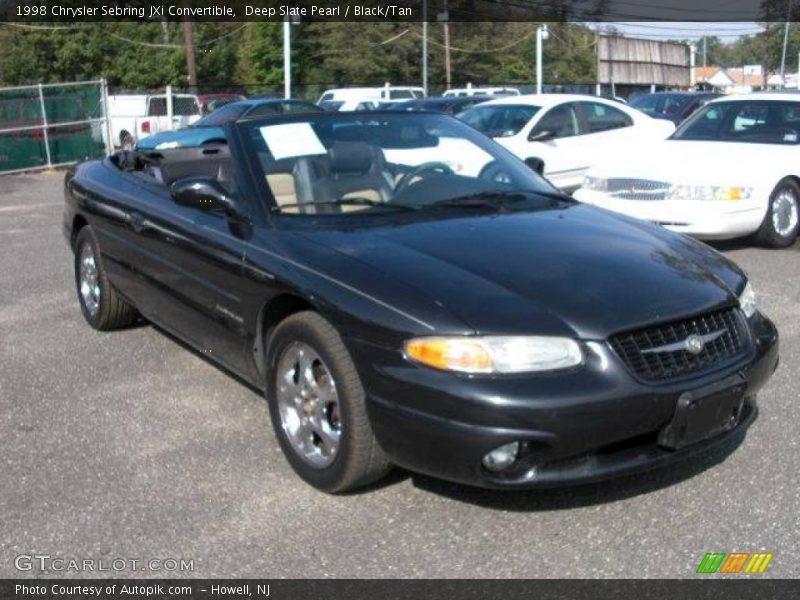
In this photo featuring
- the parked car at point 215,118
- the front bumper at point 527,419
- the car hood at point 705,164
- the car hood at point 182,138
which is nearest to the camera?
the front bumper at point 527,419

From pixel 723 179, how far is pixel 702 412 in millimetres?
5796

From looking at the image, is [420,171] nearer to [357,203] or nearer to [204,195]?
[357,203]

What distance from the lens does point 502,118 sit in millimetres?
13070

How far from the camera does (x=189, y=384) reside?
206 inches

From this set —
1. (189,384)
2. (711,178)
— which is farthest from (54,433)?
(711,178)

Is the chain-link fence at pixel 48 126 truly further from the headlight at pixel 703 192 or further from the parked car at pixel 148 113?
the headlight at pixel 703 192

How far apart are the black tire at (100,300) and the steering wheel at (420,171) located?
2157 millimetres

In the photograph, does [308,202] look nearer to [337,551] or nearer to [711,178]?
[337,551]

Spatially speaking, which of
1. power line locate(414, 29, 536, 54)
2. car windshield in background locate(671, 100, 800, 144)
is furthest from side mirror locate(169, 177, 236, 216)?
power line locate(414, 29, 536, 54)

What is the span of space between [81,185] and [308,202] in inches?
100

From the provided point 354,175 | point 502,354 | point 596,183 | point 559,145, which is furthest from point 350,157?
point 559,145

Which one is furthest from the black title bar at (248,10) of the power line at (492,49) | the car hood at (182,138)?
the car hood at (182,138)

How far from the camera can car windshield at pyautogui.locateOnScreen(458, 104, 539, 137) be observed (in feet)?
42.0

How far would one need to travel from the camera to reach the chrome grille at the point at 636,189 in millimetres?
8680
